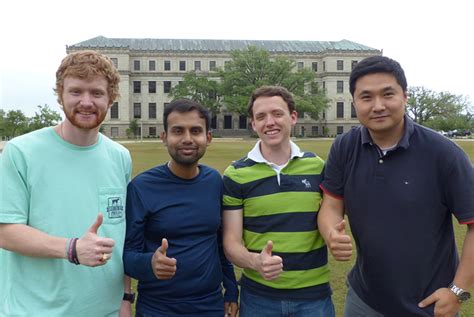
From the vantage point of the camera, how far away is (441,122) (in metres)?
65.4

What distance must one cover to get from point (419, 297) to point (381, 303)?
0.24 meters

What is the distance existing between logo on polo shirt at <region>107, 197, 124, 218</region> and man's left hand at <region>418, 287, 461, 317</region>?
2.00 metres

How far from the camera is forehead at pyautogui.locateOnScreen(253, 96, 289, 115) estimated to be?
310 centimetres

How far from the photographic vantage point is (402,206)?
260cm

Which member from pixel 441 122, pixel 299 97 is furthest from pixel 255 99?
pixel 441 122

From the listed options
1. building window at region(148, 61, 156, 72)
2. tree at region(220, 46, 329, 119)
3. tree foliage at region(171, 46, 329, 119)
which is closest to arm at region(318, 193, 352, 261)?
tree foliage at region(171, 46, 329, 119)

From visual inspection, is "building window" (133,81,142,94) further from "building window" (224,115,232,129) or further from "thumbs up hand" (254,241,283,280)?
"thumbs up hand" (254,241,283,280)

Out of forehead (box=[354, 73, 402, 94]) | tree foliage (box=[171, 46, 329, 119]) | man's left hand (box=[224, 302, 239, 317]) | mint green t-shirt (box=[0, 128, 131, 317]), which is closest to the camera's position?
mint green t-shirt (box=[0, 128, 131, 317])

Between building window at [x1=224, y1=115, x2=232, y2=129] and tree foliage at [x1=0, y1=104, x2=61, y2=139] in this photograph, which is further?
building window at [x1=224, y1=115, x2=232, y2=129]

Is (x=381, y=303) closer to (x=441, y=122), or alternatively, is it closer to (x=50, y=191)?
(x=50, y=191)

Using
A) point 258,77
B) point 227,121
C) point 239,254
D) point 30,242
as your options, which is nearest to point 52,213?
point 30,242

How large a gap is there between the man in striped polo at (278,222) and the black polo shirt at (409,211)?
1.08ft

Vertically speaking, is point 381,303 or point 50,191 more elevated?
point 50,191

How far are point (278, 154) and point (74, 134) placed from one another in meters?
1.40
